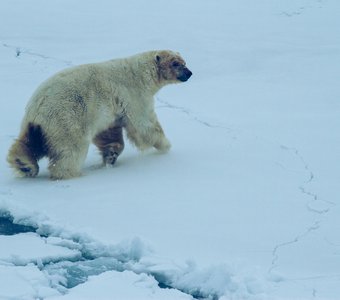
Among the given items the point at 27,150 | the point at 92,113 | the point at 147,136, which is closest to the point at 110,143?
the point at 147,136

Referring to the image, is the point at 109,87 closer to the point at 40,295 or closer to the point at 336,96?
the point at 40,295

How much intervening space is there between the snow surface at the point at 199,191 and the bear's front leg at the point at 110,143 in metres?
0.16

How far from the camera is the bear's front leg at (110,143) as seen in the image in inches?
307

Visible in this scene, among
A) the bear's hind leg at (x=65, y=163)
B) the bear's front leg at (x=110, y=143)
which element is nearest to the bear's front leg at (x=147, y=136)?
the bear's front leg at (x=110, y=143)

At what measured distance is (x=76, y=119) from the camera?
7242 millimetres

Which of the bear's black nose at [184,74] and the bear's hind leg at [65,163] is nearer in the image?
the bear's hind leg at [65,163]

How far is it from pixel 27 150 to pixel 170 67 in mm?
1989

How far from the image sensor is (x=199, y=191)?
22.1 ft

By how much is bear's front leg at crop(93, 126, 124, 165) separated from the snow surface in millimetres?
157

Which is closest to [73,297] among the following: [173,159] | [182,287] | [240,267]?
[182,287]

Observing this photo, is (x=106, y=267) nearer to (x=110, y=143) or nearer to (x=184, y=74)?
(x=110, y=143)

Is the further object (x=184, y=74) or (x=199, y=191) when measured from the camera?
(x=184, y=74)

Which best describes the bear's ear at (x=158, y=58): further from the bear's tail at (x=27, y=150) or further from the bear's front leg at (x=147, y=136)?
the bear's tail at (x=27, y=150)

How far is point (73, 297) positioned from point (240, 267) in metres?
1.14
